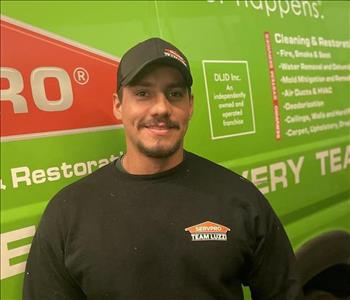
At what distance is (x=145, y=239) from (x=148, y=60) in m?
0.53

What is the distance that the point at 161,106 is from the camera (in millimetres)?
1411

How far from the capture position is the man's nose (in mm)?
1406

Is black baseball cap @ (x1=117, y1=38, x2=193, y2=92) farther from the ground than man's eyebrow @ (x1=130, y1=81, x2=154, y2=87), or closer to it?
farther from the ground

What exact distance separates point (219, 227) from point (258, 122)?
0.84 metres

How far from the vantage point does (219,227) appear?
1.40 m

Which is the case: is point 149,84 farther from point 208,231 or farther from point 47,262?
point 47,262

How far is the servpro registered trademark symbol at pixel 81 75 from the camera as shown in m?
1.47

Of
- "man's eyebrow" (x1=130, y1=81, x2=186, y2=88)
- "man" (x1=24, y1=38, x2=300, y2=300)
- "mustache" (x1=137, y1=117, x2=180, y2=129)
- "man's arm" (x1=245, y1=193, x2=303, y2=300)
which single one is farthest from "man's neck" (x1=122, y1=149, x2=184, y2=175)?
"man's arm" (x1=245, y1=193, x2=303, y2=300)

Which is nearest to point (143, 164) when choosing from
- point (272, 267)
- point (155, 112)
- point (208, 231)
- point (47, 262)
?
point (155, 112)

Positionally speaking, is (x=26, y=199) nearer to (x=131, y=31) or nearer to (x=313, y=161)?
(x=131, y=31)

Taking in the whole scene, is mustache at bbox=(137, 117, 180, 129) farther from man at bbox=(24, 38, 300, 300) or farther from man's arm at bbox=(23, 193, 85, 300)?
man's arm at bbox=(23, 193, 85, 300)

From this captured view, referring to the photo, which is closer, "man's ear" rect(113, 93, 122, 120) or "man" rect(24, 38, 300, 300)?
"man" rect(24, 38, 300, 300)

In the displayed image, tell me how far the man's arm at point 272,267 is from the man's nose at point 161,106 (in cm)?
42

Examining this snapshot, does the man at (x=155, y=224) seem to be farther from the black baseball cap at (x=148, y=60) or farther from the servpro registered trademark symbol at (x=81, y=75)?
the servpro registered trademark symbol at (x=81, y=75)
